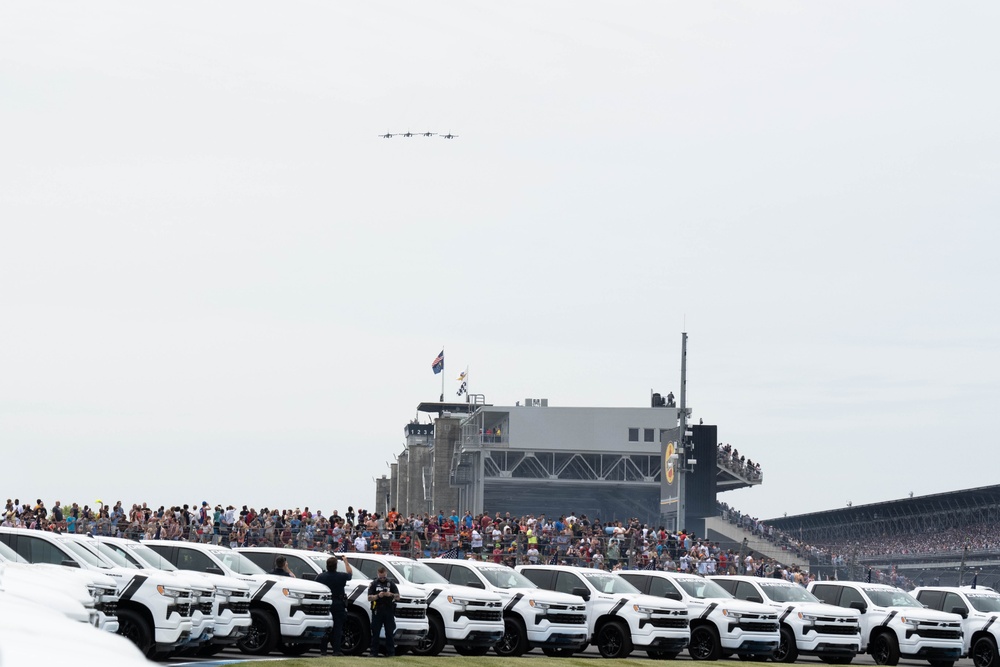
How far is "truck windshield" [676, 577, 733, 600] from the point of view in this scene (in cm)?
2659

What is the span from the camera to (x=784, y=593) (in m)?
27.7

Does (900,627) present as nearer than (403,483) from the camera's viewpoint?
Yes

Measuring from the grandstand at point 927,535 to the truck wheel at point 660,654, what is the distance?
40547mm

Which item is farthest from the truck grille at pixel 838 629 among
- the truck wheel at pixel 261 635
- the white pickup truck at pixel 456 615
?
the truck wheel at pixel 261 635

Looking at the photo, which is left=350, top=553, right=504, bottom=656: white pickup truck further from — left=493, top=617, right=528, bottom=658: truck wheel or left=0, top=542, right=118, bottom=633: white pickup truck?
left=0, top=542, right=118, bottom=633: white pickup truck

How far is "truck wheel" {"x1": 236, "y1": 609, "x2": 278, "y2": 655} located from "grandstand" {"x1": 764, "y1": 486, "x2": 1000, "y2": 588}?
47137mm

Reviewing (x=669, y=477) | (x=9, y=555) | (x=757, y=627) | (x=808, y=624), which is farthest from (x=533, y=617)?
(x=669, y=477)

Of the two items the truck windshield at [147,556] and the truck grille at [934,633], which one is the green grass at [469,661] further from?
the truck grille at [934,633]

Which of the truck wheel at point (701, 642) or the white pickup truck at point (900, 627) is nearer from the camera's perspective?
the truck wheel at point (701, 642)

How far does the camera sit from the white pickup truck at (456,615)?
912 inches

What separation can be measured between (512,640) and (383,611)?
3445mm

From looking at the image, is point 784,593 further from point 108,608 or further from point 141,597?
point 108,608

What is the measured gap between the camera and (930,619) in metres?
27.5

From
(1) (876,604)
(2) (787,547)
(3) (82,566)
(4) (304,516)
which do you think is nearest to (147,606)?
(3) (82,566)
